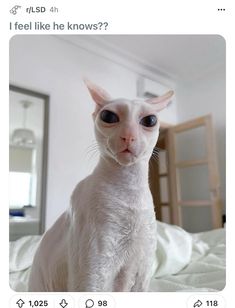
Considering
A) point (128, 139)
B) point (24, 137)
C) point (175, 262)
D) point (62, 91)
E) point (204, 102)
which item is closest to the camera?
point (128, 139)

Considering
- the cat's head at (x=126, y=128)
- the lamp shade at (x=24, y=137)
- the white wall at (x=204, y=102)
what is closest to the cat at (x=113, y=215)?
the cat's head at (x=126, y=128)

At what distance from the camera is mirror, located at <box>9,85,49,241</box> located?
3.36 ft

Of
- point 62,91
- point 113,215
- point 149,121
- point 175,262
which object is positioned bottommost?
point 175,262

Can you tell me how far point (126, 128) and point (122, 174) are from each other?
6 cm

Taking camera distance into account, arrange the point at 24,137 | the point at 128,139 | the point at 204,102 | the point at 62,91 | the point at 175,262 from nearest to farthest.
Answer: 1. the point at 128,139
2. the point at 175,262
3. the point at 24,137
4. the point at 62,91
5. the point at 204,102

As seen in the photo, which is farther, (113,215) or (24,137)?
(24,137)

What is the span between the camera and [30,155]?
1.19 metres

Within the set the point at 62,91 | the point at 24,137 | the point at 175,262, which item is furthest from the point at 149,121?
the point at 62,91

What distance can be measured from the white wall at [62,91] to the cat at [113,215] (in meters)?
0.83
